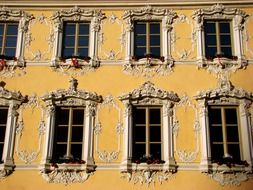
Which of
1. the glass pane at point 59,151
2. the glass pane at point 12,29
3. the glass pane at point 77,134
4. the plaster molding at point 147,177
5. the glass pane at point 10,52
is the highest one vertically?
the glass pane at point 12,29

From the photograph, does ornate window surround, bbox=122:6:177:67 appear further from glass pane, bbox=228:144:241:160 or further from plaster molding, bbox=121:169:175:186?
plaster molding, bbox=121:169:175:186

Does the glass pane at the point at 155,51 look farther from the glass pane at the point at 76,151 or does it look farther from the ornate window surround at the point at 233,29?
the glass pane at the point at 76,151

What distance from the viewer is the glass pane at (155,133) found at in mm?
14156

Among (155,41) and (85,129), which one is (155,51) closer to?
(155,41)

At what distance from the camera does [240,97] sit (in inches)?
563

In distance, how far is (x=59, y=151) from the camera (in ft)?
46.4

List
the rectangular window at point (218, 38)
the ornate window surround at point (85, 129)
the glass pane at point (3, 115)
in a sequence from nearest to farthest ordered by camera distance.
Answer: the ornate window surround at point (85, 129) → the glass pane at point (3, 115) → the rectangular window at point (218, 38)

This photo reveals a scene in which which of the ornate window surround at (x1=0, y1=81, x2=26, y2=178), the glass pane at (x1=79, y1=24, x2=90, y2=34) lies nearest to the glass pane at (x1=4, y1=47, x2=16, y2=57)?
the ornate window surround at (x1=0, y1=81, x2=26, y2=178)

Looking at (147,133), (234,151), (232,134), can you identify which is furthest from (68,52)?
(234,151)

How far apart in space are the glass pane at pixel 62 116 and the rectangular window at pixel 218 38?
5.27 meters

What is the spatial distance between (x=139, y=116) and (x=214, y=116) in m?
2.47

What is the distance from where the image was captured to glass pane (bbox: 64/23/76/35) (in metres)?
15.9

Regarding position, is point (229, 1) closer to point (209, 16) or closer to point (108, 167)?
point (209, 16)

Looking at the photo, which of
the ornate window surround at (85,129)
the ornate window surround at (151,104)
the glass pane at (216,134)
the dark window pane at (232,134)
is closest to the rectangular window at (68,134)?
the ornate window surround at (85,129)
